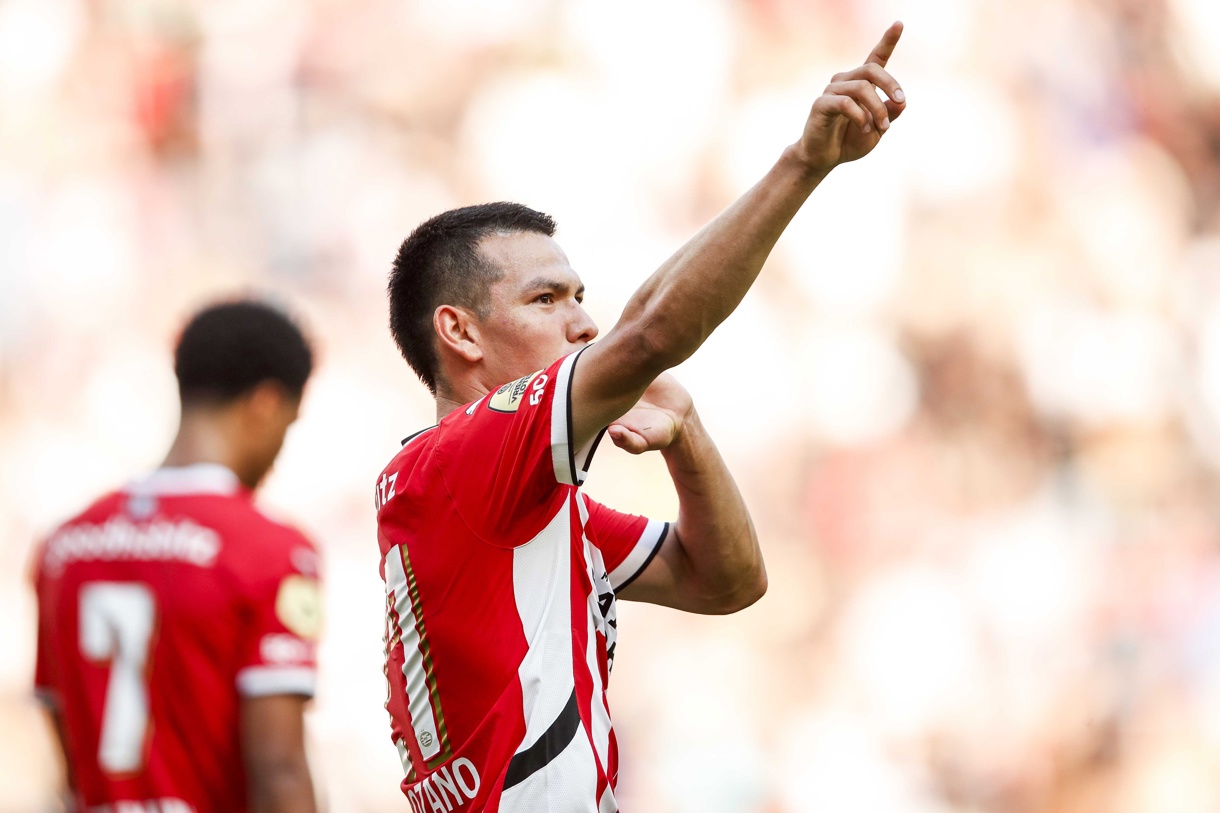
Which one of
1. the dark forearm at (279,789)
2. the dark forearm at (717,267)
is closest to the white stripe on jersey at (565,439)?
the dark forearm at (717,267)

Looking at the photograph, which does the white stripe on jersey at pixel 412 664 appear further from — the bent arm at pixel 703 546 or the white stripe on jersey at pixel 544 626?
the bent arm at pixel 703 546

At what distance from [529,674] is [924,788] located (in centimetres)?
658

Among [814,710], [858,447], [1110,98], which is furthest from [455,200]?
[1110,98]

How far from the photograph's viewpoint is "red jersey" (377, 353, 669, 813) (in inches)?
85.3

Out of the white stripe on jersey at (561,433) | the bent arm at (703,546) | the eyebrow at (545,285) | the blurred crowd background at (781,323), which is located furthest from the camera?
the blurred crowd background at (781,323)

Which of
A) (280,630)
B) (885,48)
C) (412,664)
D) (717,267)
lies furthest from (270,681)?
(885,48)

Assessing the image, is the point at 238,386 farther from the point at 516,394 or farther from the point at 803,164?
the point at 803,164

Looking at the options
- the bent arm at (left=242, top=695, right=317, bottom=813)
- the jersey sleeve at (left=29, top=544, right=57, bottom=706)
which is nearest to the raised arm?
the bent arm at (left=242, top=695, right=317, bottom=813)

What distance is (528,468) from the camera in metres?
2.12

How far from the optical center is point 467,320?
→ 263cm

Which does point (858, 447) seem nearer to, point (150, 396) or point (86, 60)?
point (150, 396)

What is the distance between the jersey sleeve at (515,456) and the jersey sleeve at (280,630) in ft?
1.78

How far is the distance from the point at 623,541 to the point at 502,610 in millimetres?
671

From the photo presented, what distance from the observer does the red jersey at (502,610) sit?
85.3 inches
